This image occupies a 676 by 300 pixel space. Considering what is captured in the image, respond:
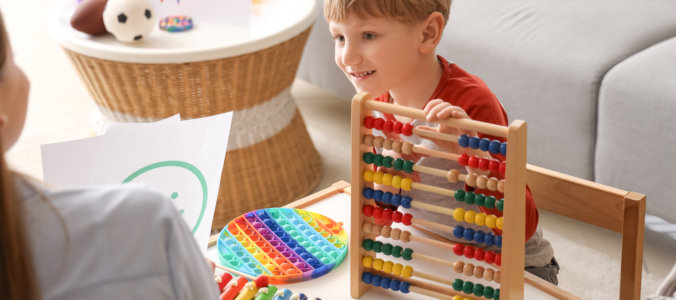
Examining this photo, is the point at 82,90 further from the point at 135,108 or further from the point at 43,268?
the point at 43,268

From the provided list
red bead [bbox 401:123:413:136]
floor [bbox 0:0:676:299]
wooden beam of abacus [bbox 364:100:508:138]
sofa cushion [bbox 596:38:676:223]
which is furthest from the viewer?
floor [bbox 0:0:676:299]

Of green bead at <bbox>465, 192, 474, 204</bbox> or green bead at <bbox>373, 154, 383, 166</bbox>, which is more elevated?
green bead at <bbox>373, 154, 383, 166</bbox>

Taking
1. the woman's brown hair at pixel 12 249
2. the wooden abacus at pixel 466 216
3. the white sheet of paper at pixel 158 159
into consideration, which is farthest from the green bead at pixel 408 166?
the woman's brown hair at pixel 12 249

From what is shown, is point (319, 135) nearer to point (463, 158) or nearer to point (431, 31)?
point (431, 31)

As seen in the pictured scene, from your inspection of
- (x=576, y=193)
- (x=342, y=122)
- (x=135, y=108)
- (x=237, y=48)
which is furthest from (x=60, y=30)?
(x=576, y=193)

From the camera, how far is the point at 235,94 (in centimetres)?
194

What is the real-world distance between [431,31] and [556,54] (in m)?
0.89

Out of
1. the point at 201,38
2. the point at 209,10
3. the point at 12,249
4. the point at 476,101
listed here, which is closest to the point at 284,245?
the point at 476,101

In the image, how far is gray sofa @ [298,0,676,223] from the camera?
1720 mm

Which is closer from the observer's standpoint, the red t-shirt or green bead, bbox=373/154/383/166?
green bead, bbox=373/154/383/166

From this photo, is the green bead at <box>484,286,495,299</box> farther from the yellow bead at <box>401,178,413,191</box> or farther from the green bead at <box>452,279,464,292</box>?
the yellow bead at <box>401,178,413,191</box>

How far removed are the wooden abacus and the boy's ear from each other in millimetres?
218

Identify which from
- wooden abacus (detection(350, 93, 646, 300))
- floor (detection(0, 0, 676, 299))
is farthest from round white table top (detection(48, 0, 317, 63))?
wooden abacus (detection(350, 93, 646, 300))

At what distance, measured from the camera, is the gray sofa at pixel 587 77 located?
5.64 ft
